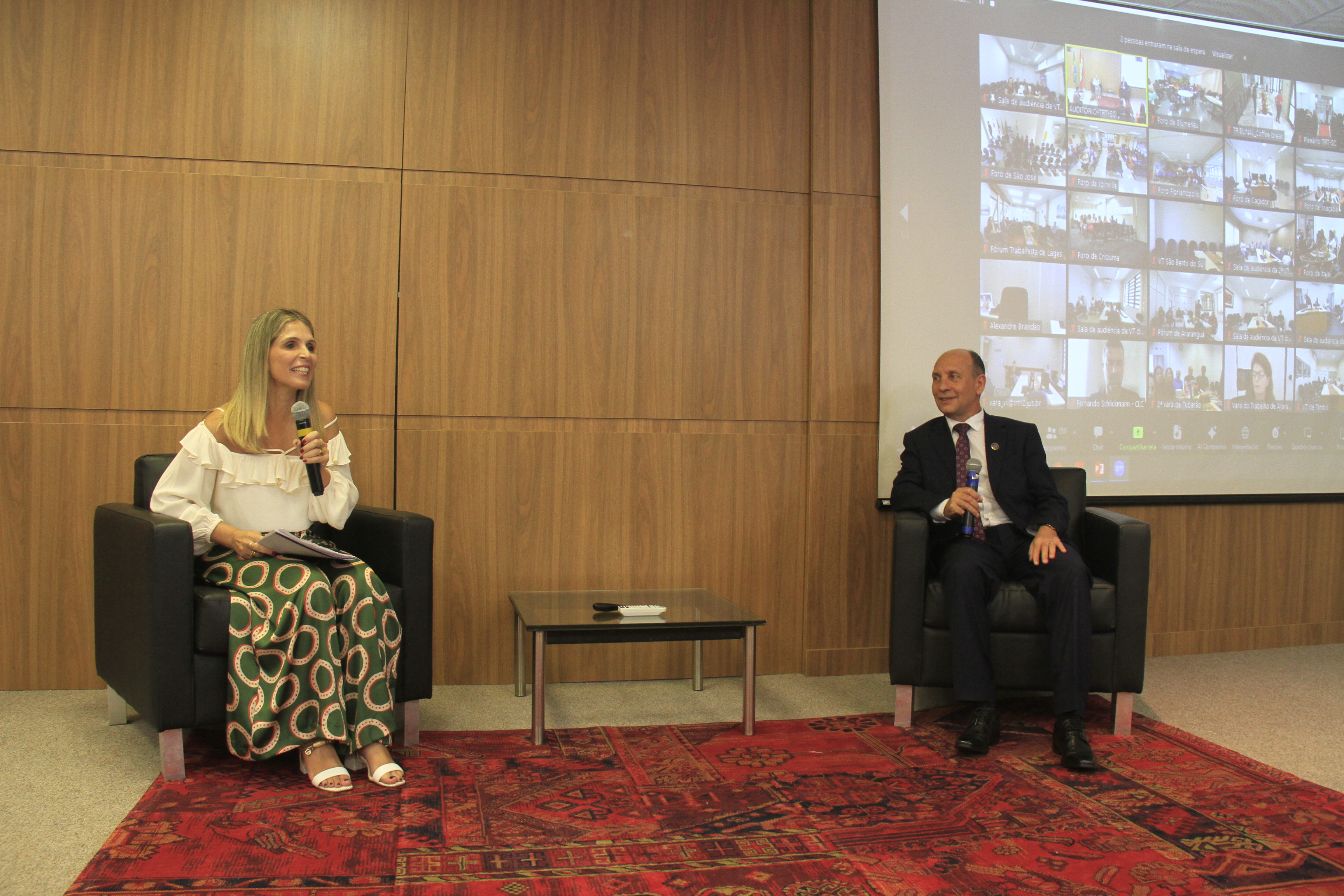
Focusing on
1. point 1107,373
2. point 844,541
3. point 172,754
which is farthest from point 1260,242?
point 172,754

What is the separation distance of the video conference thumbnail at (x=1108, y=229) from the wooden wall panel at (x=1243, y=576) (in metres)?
1.10

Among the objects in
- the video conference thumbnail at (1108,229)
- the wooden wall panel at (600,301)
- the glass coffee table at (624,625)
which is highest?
the video conference thumbnail at (1108,229)

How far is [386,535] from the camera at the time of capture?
276 centimetres

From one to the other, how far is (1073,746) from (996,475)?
0.98m

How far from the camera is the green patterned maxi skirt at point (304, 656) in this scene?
7.79 ft

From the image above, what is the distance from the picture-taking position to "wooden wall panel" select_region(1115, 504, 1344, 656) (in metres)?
4.14

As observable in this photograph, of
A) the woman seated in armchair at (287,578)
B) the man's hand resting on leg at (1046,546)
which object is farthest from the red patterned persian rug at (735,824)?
the man's hand resting on leg at (1046,546)

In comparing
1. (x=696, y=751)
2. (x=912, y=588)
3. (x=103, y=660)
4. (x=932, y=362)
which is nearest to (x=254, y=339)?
(x=103, y=660)

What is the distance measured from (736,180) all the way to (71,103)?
7.85ft

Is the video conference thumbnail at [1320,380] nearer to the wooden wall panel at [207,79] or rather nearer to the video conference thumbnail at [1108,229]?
the video conference thumbnail at [1108,229]

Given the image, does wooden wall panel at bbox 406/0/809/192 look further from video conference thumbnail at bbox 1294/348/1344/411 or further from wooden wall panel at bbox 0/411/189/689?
video conference thumbnail at bbox 1294/348/1344/411

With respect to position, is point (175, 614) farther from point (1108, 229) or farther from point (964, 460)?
point (1108, 229)

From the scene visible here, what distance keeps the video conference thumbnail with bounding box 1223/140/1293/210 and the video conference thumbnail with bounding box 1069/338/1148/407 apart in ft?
2.90

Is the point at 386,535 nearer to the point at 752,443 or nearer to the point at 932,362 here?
the point at 752,443
